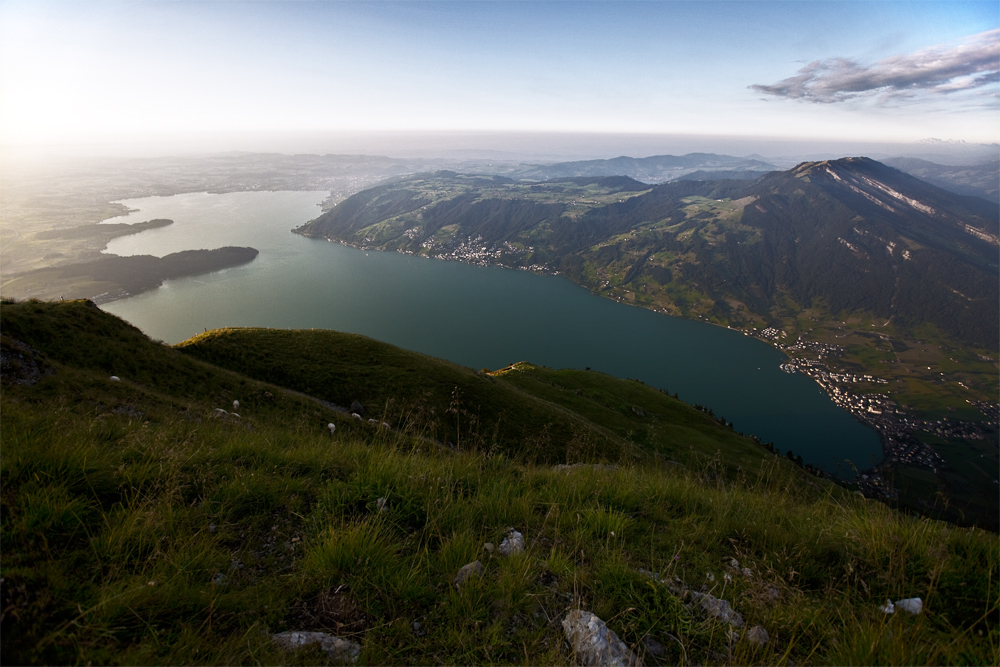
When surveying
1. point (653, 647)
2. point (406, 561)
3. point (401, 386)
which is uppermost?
point (406, 561)

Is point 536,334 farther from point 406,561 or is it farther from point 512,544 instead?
point 406,561

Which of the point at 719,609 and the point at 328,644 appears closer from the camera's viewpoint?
the point at 328,644

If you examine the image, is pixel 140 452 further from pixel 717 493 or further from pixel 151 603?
pixel 717 493

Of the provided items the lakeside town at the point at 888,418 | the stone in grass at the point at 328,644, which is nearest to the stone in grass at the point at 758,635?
the stone in grass at the point at 328,644

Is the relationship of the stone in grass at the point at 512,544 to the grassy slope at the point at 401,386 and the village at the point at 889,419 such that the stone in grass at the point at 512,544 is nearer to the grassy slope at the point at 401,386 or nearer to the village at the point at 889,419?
the grassy slope at the point at 401,386

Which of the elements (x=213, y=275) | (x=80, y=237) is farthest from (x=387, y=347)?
(x=80, y=237)

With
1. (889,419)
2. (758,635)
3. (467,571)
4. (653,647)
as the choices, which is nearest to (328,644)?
→ (467,571)

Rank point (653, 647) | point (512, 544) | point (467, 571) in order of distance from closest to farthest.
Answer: point (653, 647), point (467, 571), point (512, 544)
